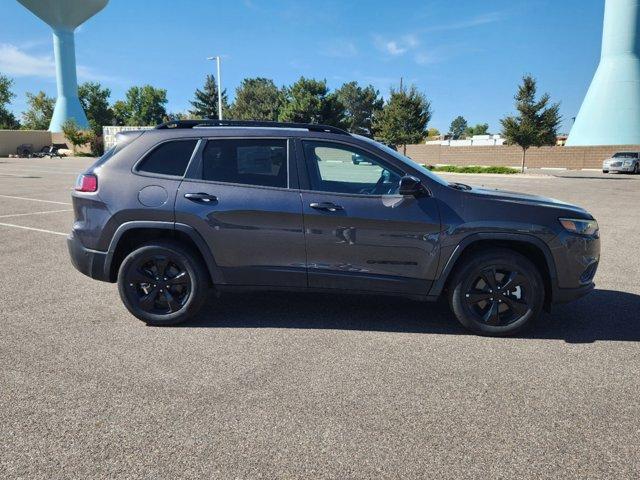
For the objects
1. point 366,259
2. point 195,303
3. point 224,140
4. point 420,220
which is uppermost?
point 224,140

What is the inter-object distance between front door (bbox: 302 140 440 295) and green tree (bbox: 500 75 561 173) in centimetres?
2830

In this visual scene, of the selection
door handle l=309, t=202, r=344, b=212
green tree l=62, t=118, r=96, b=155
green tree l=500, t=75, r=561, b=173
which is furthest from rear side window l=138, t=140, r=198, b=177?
green tree l=62, t=118, r=96, b=155

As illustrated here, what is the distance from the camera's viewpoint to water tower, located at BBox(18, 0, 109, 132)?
226 feet

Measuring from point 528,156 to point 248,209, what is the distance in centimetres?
4666

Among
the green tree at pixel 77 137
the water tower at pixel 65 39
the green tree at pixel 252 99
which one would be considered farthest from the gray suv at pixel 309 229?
the green tree at pixel 252 99

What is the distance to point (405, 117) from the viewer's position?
38.0m

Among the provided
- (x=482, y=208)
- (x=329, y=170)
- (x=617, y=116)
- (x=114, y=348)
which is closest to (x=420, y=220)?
(x=482, y=208)

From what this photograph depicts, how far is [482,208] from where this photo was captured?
408cm

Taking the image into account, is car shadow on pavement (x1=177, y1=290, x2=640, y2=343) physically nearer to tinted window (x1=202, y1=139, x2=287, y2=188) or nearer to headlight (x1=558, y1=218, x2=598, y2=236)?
headlight (x1=558, y1=218, x2=598, y2=236)

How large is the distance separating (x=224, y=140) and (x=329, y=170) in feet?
3.31

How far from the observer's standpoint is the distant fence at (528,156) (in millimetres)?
42656

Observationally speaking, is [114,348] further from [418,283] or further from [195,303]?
[418,283]

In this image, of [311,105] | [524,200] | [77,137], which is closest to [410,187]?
[524,200]

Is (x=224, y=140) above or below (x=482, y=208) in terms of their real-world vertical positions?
above
